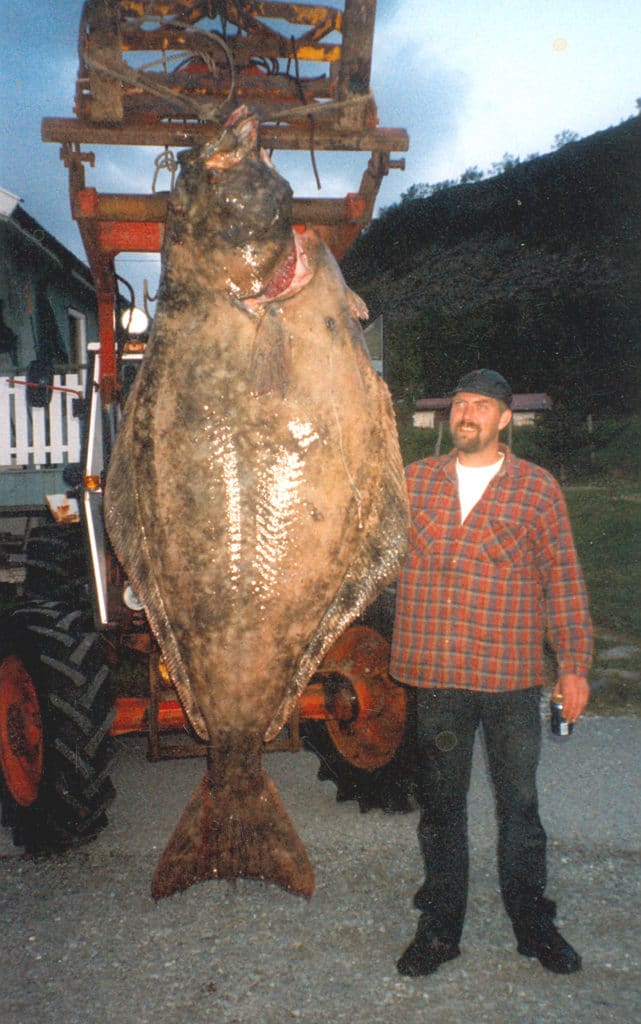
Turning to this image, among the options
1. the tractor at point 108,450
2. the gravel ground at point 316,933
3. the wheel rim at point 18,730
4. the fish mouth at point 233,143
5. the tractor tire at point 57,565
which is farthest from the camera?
the tractor tire at point 57,565

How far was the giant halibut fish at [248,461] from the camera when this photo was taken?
228 cm

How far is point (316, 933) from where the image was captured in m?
3.53

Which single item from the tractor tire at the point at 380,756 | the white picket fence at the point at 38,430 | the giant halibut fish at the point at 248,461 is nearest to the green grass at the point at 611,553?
the tractor tire at the point at 380,756

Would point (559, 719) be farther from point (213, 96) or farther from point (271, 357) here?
point (213, 96)

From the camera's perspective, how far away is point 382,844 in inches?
170

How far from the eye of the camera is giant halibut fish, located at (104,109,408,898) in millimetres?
2275

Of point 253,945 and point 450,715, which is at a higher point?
point 450,715

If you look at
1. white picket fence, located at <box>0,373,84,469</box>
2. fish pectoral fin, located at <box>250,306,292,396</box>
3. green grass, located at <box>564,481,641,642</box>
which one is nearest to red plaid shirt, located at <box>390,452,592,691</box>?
fish pectoral fin, located at <box>250,306,292,396</box>

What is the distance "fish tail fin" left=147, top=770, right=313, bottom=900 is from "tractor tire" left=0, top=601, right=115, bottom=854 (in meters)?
1.55

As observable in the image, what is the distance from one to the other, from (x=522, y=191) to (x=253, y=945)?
114 m

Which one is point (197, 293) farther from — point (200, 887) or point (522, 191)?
point (522, 191)

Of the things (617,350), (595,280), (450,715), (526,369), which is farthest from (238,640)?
(595,280)

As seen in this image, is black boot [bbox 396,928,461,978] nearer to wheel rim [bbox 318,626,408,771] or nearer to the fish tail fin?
the fish tail fin

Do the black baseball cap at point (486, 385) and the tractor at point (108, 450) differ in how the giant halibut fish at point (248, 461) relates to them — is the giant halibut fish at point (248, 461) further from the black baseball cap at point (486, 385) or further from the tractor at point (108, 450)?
the black baseball cap at point (486, 385)
